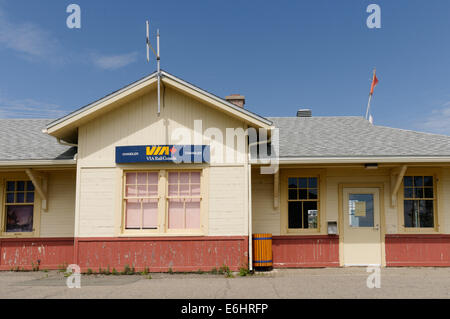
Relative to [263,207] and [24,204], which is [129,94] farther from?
[24,204]

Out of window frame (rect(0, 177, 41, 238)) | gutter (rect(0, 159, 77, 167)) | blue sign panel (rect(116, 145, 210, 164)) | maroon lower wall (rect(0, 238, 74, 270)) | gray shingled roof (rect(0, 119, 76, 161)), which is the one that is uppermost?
gray shingled roof (rect(0, 119, 76, 161))

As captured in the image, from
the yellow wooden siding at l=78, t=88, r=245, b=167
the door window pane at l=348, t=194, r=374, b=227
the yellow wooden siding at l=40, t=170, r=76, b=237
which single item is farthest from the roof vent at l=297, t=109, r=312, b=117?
the yellow wooden siding at l=40, t=170, r=76, b=237

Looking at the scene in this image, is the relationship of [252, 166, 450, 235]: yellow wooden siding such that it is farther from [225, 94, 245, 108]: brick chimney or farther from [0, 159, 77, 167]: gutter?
[0, 159, 77, 167]: gutter

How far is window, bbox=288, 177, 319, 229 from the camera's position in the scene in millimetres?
11148

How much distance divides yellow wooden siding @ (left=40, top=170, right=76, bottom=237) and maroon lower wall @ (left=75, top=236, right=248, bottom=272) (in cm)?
162

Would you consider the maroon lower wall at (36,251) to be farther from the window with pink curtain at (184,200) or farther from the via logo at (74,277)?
the window with pink curtain at (184,200)

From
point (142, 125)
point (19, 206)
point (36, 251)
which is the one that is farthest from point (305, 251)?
point (19, 206)

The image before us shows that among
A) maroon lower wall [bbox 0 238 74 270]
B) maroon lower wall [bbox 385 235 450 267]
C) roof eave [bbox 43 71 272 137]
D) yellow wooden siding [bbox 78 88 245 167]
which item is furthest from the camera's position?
maroon lower wall [bbox 0 238 74 270]

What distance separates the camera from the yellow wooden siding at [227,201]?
10.1 metres

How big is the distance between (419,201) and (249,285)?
5.75 metres

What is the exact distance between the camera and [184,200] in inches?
404

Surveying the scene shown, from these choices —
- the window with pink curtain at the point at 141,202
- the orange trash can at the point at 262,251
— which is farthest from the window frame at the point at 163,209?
the orange trash can at the point at 262,251

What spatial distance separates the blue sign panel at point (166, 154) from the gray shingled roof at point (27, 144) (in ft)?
6.12
